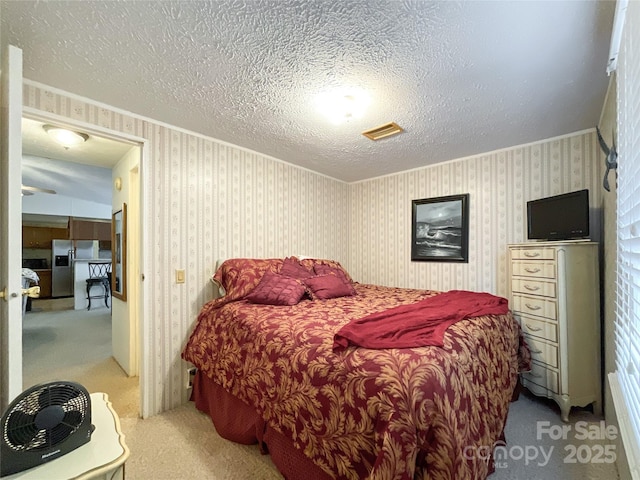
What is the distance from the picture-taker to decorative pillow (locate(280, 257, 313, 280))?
2.53m

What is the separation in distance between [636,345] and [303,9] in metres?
1.81

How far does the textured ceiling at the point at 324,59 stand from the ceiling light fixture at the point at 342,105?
0.21ft

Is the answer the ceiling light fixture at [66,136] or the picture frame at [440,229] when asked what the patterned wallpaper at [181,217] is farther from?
Answer: the picture frame at [440,229]

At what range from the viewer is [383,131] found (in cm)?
231

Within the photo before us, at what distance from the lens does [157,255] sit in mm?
2182

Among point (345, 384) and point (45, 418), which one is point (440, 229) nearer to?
point (345, 384)

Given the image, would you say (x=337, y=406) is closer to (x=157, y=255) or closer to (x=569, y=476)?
(x=569, y=476)

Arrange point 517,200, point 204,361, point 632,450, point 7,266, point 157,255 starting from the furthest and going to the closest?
1. point 517,200
2. point 157,255
3. point 204,361
4. point 7,266
5. point 632,450


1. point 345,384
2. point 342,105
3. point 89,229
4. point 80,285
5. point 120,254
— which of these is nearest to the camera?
point 345,384

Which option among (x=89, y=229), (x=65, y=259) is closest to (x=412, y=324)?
(x=89, y=229)

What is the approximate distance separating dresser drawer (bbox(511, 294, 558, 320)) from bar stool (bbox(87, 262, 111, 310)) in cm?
800

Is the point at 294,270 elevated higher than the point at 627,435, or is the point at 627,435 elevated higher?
the point at 294,270

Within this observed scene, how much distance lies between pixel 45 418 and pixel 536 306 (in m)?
2.95

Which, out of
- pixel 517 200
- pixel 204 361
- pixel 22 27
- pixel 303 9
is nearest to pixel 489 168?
pixel 517 200
